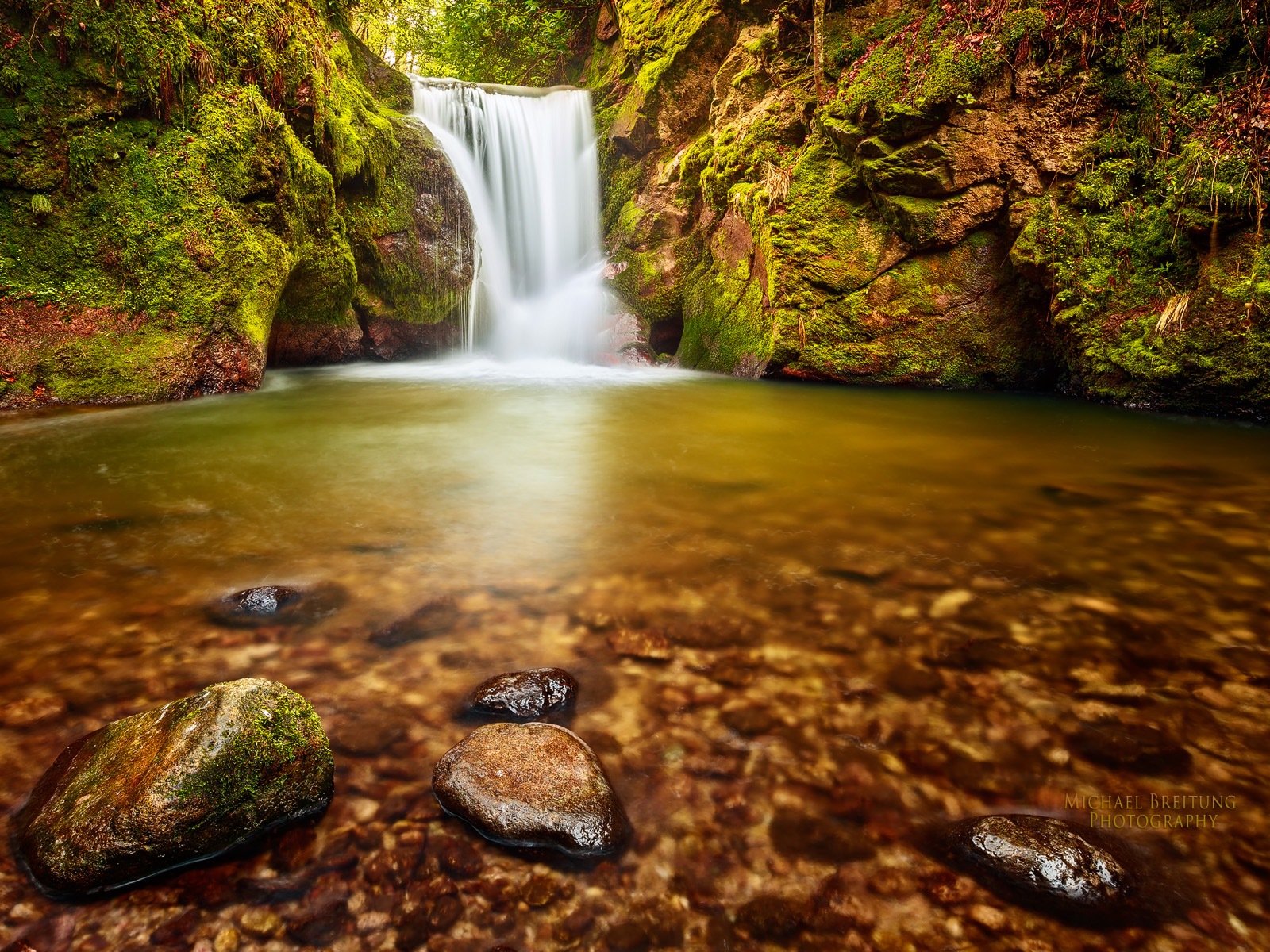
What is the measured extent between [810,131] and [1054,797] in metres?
9.82

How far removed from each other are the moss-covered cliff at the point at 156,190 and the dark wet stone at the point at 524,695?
24.4 ft

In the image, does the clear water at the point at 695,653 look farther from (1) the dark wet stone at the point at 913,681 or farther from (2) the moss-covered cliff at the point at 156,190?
(2) the moss-covered cliff at the point at 156,190

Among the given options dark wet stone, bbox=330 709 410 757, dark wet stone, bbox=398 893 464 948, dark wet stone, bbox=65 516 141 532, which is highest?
dark wet stone, bbox=330 709 410 757

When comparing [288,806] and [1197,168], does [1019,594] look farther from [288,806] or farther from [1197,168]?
[1197,168]

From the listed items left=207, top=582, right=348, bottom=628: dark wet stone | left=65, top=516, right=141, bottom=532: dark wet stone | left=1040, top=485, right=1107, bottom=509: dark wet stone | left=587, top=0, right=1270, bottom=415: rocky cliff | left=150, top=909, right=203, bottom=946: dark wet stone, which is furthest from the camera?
left=587, top=0, right=1270, bottom=415: rocky cliff

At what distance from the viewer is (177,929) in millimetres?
1360

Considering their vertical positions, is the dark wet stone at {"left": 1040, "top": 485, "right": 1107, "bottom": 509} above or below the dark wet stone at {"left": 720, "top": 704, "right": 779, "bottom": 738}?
above

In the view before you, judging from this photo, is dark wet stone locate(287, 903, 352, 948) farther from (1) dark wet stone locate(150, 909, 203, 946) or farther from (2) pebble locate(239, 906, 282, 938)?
(1) dark wet stone locate(150, 909, 203, 946)

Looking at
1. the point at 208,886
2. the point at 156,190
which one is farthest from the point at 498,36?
the point at 208,886

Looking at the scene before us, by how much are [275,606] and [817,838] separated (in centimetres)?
227

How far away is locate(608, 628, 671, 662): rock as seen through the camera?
2398 millimetres

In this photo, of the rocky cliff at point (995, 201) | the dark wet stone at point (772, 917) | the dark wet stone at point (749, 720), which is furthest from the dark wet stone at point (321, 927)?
the rocky cliff at point (995, 201)

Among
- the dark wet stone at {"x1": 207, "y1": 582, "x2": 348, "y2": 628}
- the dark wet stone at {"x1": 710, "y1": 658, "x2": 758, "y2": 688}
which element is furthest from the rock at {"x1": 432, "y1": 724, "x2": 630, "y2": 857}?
the dark wet stone at {"x1": 207, "y1": 582, "x2": 348, "y2": 628}

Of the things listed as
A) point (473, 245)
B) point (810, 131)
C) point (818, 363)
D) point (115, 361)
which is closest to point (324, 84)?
point (473, 245)
